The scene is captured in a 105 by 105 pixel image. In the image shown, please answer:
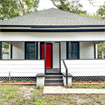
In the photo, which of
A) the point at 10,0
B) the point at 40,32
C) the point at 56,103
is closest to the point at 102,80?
the point at 56,103

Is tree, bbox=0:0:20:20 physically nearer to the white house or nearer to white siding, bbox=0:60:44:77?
the white house

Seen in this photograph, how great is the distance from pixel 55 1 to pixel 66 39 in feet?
39.9

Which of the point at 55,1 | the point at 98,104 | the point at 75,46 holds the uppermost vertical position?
the point at 55,1

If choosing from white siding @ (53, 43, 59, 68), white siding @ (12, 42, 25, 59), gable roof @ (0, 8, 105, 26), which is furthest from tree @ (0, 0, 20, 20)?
white siding @ (53, 43, 59, 68)

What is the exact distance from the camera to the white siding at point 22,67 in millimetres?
5508

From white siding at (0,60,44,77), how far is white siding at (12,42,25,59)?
1819 millimetres

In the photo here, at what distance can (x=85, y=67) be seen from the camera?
565 centimetres

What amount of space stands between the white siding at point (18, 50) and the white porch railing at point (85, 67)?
142 inches

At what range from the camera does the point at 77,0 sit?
1318 cm

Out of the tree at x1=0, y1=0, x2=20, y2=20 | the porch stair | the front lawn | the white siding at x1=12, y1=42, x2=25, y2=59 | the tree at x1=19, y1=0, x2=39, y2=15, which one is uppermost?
the tree at x1=19, y1=0, x2=39, y2=15

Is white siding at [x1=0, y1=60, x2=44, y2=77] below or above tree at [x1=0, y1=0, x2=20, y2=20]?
below

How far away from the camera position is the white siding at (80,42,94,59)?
24.6 feet

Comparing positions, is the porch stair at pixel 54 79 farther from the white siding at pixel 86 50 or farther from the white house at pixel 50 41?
the white siding at pixel 86 50

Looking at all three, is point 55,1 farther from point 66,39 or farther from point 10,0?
point 66,39
